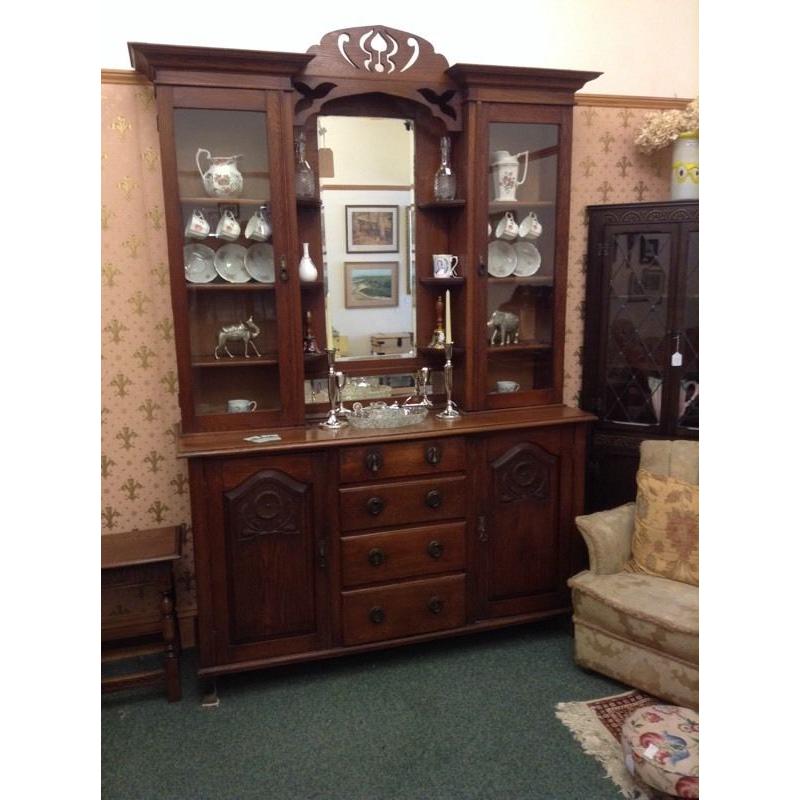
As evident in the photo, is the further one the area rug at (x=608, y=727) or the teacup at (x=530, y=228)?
the teacup at (x=530, y=228)

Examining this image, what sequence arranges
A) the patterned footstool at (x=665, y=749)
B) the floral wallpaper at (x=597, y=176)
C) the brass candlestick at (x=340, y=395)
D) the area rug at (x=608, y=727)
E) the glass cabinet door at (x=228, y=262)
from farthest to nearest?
the floral wallpaper at (x=597, y=176), the brass candlestick at (x=340, y=395), the glass cabinet door at (x=228, y=262), the area rug at (x=608, y=727), the patterned footstool at (x=665, y=749)

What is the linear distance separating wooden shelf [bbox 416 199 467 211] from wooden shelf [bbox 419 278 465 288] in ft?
0.98

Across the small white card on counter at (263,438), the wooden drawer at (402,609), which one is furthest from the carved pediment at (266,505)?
the wooden drawer at (402,609)

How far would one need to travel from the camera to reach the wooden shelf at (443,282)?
2.84 meters

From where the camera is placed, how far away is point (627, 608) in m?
2.42

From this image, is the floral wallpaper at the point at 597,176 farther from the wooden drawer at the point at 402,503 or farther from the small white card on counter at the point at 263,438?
the small white card on counter at the point at 263,438


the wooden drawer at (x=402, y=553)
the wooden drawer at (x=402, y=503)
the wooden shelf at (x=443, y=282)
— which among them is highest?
the wooden shelf at (x=443, y=282)

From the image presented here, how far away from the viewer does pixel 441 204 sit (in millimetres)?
2789

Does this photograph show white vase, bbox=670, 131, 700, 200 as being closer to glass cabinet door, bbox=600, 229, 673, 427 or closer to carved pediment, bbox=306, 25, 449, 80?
glass cabinet door, bbox=600, 229, 673, 427

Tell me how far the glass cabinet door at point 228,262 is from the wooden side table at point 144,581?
0.52 meters

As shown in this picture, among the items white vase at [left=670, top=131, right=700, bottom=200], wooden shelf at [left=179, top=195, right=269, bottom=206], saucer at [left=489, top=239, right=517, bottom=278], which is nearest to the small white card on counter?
wooden shelf at [left=179, top=195, right=269, bottom=206]

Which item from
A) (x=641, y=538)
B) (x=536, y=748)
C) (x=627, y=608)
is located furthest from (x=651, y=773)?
(x=641, y=538)
